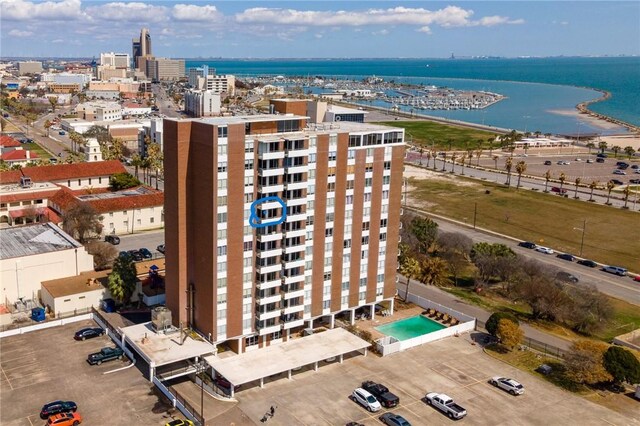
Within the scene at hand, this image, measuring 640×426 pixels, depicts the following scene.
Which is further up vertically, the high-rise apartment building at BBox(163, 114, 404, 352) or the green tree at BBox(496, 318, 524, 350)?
the high-rise apartment building at BBox(163, 114, 404, 352)

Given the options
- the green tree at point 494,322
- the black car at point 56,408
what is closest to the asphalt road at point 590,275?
the green tree at point 494,322

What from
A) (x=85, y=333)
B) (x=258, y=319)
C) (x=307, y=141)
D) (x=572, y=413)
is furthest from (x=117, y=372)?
(x=572, y=413)

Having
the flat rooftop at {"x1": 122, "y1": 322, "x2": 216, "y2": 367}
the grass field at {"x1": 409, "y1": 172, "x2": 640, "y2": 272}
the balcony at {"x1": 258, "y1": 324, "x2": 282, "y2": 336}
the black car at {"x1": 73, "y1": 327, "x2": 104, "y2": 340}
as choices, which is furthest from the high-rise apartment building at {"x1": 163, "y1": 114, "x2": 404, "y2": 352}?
the grass field at {"x1": 409, "y1": 172, "x2": 640, "y2": 272}

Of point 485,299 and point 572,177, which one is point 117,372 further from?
point 572,177

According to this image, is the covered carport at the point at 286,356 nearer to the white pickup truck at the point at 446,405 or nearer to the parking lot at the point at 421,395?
Result: the parking lot at the point at 421,395

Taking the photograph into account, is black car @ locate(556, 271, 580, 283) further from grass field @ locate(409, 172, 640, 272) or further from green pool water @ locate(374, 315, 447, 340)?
green pool water @ locate(374, 315, 447, 340)

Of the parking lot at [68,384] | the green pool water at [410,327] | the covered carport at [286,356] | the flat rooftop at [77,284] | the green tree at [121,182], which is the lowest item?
the green pool water at [410,327]
